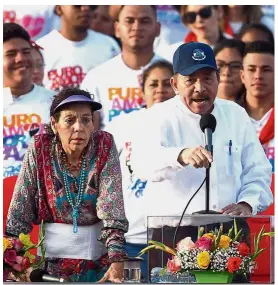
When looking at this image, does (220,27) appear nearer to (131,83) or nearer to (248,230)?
(131,83)

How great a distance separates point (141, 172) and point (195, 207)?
1.58ft

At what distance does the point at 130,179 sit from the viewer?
6582 millimetres

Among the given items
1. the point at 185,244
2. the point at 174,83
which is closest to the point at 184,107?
the point at 174,83

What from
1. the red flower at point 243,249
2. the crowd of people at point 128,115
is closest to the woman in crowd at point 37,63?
the crowd of people at point 128,115

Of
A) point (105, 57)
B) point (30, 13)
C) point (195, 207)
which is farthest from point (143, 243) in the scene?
point (30, 13)

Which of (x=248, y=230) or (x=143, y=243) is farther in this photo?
(x=143, y=243)

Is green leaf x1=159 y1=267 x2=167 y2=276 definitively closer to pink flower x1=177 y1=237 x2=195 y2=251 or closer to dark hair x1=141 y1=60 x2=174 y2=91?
pink flower x1=177 y1=237 x2=195 y2=251

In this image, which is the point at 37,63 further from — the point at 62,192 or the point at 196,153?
the point at 196,153

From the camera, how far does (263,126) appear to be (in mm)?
6703

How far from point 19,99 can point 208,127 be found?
137cm

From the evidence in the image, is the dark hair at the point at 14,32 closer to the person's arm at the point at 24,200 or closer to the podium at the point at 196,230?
the person's arm at the point at 24,200

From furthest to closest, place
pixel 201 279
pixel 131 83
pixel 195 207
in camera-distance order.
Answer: pixel 131 83 < pixel 195 207 < pixel 201 279

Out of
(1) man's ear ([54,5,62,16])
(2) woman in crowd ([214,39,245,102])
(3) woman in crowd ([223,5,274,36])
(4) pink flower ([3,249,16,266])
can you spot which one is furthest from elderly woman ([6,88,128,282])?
(3) woman in crowd ([223,5,274,36])

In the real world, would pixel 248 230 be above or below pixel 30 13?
below
